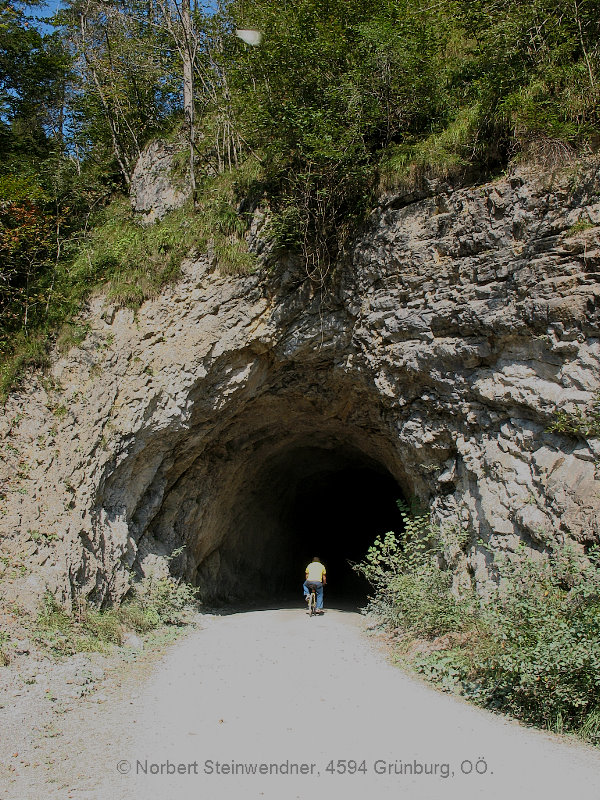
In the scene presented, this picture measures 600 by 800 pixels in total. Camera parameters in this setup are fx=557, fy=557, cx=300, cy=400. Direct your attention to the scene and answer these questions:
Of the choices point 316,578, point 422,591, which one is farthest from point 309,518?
point 422,591

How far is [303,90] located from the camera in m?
9.38

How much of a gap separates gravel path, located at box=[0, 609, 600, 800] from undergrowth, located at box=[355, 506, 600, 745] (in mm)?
302

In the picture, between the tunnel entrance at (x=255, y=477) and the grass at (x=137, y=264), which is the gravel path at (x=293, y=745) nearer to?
the tunnel entrance at (x=255, y=477)

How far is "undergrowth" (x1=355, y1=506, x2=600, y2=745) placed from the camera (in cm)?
480

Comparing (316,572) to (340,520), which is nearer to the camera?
(316,572)

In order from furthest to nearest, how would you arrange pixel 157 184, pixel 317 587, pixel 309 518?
1. pixel 309 518
2. pixel 157 184
3. pixel 317 587

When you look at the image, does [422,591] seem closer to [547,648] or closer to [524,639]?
[524,639]

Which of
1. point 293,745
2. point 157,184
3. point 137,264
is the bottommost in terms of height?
point 293,745

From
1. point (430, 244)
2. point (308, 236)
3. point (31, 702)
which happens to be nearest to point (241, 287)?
point (308, 236)

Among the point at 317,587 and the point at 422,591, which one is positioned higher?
the point at 422,591

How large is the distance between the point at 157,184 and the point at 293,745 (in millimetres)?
10514

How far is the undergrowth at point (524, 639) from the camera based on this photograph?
4797mm

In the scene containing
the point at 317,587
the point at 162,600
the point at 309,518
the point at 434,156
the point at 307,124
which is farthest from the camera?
the point at 309,518

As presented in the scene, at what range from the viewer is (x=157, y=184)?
37.7 ft
